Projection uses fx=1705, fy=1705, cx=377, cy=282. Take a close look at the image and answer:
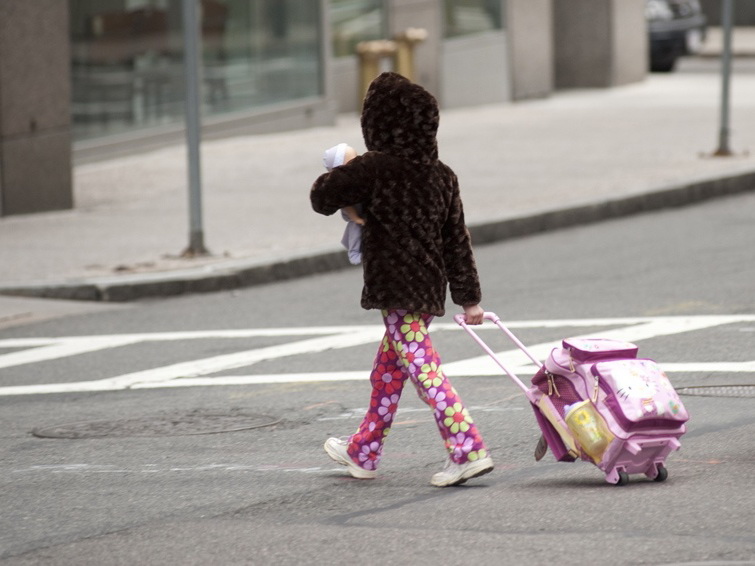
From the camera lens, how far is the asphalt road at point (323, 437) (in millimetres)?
5480

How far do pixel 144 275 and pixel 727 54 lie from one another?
345 inches

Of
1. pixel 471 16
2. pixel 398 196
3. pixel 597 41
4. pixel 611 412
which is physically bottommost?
pixel 611 412

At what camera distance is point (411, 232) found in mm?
6312

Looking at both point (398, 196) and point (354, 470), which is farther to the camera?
point (354, 470)

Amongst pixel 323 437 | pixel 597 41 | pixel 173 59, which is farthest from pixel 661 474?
pixel 597 41

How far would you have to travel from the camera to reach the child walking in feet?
20.5

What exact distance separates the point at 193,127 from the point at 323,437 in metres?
6.24

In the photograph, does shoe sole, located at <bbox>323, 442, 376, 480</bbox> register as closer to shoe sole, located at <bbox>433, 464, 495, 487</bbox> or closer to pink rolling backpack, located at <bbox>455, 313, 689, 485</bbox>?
shoe sole, located at <bbox>433, 464, 495, 487</bbox>

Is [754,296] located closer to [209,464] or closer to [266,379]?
[266,379]

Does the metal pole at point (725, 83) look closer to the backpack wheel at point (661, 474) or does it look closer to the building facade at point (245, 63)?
the building facade at point (245, 63)

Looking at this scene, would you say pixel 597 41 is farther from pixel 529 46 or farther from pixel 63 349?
pixel 63 349

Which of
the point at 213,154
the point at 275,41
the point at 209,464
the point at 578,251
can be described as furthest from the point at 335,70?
the point at 209,464

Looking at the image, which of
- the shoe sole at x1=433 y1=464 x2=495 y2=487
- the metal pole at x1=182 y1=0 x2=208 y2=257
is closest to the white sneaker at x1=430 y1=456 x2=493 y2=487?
the shoe sole at x1=433 y1=464 x2=495 y2=487

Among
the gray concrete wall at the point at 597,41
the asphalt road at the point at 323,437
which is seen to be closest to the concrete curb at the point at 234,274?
the asphalt road at the point at 323,437
